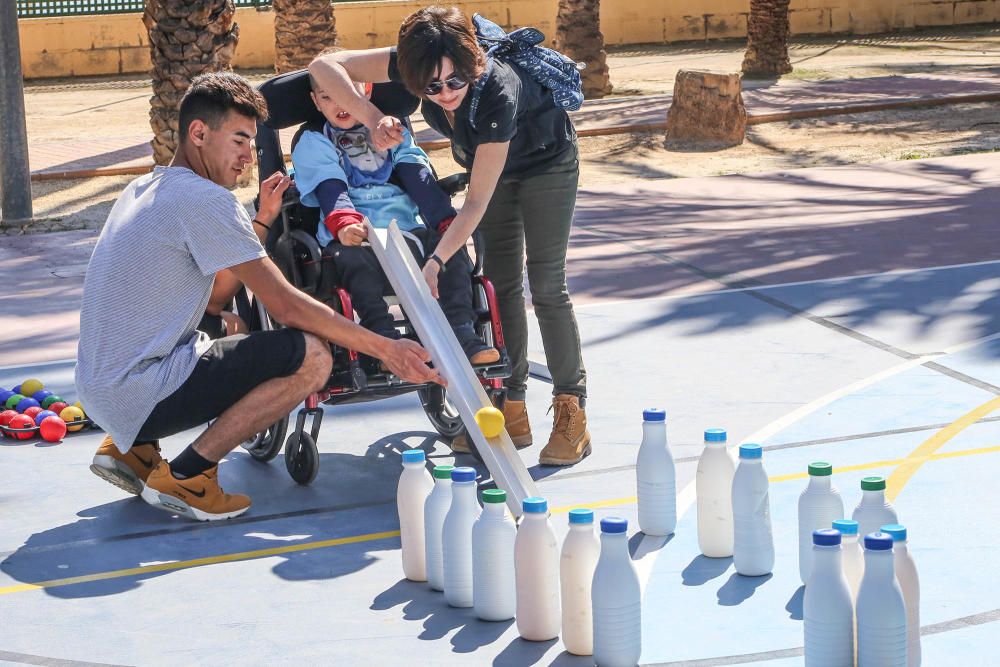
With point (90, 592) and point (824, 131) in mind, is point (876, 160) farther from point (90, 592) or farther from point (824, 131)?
point (90, 592)

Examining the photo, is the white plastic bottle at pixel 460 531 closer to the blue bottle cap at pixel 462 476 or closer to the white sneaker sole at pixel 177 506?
the blue bottle cap at pixel 462 476

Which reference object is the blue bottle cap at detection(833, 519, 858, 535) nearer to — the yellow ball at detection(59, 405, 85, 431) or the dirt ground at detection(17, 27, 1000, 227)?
the yellow ball at detection(59, 405, 85, 431)

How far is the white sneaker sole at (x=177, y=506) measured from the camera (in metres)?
5.91

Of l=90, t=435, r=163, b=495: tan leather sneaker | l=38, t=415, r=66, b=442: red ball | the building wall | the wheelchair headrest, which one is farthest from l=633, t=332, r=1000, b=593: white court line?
the building wall

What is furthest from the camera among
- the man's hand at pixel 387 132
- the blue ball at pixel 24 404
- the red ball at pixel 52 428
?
the blue ball at pixel 24 404

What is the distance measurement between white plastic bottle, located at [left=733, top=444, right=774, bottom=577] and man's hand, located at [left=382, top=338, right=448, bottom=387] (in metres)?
1.25

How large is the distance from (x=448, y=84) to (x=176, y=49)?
32.6 feet

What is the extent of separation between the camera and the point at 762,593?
16.4 ft

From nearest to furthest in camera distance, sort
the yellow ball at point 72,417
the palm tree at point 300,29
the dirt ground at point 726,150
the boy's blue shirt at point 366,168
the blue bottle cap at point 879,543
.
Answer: the blue bottle cap at point 879,543 → the boy's blue shirt at point 366,168 → the yellow ball at point 72,417 → the dirt ground at point 726,150 → the palm tree at point 300,29

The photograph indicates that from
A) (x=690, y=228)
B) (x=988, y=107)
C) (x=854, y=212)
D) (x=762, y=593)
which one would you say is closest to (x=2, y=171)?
(x=690, y=228)

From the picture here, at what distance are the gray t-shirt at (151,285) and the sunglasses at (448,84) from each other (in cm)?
89

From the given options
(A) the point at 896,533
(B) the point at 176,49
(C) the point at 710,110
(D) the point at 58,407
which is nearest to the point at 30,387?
(D) the point at 58,407

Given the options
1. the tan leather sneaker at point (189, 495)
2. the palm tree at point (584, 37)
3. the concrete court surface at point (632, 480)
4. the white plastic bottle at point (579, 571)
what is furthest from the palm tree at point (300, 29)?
the white plastic bottle at point (579, 571)

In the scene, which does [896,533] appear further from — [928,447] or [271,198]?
[271,198]
